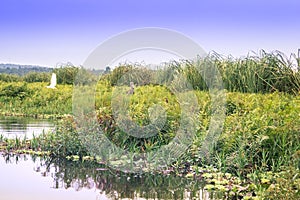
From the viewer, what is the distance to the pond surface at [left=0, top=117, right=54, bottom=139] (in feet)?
34.1

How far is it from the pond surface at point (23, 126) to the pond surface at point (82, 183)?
230cm

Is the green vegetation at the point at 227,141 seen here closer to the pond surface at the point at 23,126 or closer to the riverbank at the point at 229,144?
the riverbank at the point at 229,144

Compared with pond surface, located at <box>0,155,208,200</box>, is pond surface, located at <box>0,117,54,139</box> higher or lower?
higher

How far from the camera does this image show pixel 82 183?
22.2 ft

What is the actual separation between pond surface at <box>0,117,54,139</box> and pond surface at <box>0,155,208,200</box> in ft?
7.53

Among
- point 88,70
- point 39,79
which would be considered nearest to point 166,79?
point 88,70

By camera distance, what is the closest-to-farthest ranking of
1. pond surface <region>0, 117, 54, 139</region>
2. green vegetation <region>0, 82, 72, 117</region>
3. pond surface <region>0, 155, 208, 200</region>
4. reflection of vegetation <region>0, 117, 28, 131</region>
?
pond surface <region>0, 155, 208, 200</region> < pond surface <region>0, 117, 54, 139</region> < reflection of vegetation <region>0, 117, 28, 131</region> < green vegetation <region>0, 82, 72, 117</region>

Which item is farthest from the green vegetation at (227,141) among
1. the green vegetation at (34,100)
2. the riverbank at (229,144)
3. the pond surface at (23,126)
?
the green vegetation at (34,100)

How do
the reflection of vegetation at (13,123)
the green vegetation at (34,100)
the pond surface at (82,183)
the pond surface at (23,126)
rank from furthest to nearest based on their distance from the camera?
the green vegetation at (34,100), the reflection of vegetation at (13,123), the pond surface at (23,126), the pond surface at (82,183)

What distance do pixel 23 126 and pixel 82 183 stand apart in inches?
214

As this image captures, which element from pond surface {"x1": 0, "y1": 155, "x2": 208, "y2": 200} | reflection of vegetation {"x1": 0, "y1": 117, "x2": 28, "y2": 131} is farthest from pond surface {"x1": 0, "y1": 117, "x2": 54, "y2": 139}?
pond surface {"x1": 0, "y1": 155, "x2": 208, "y2": 200}

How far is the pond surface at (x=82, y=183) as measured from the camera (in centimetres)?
616

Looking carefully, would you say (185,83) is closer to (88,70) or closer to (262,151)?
(88,70)

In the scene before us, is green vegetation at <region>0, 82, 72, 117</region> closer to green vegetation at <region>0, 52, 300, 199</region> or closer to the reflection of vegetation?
the reflection of vegetation
